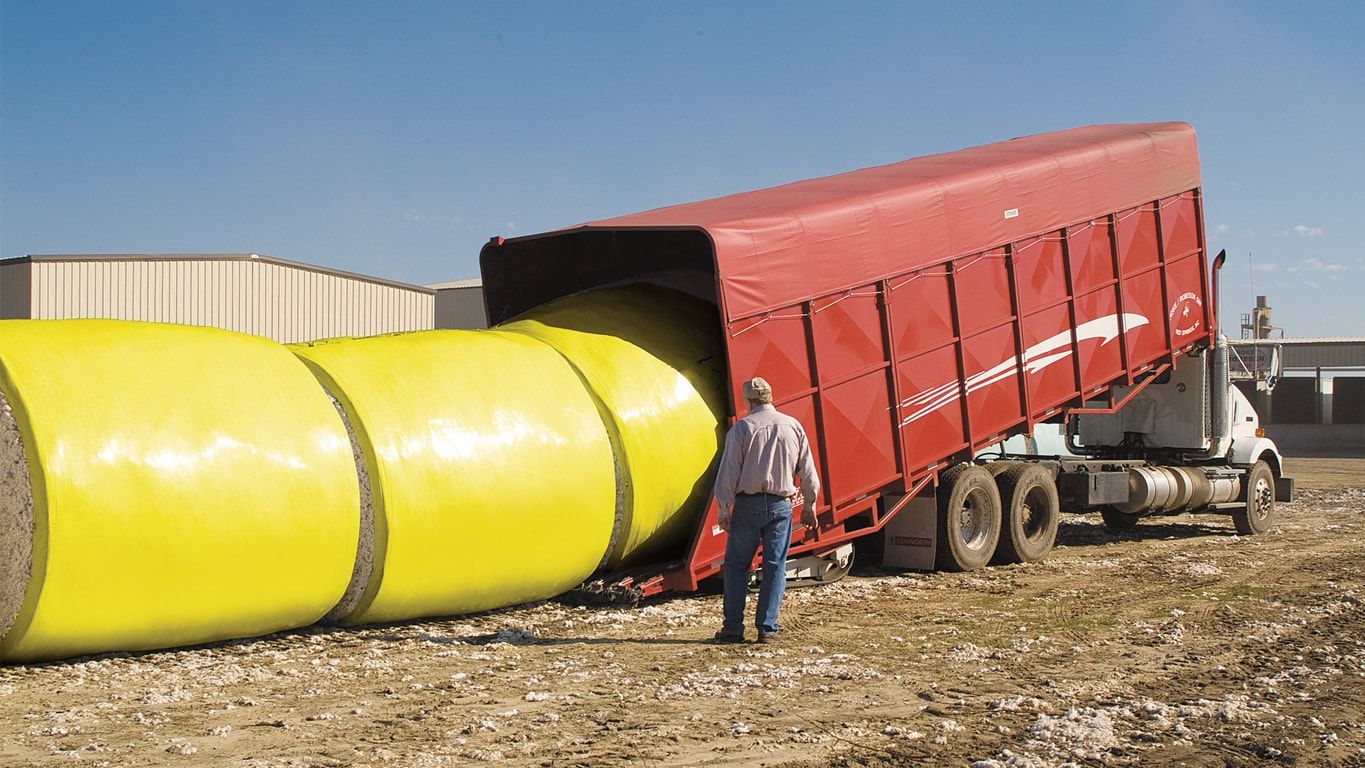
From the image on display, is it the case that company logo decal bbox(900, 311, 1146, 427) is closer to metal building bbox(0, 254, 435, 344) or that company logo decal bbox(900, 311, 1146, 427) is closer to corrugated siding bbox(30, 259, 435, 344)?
corrugated siding bbox(30, 259, 435, 344)

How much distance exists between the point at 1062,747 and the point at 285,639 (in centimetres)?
471

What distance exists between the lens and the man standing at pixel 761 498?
8.07 metres

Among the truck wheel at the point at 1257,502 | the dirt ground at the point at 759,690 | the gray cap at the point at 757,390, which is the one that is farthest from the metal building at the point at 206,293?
the gray cap at the point at 757,390

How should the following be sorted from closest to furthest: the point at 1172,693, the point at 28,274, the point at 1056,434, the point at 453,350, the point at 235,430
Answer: the point at 1172,693 < the point at 235,430 < the point at 453,350 < the point at 1056,434 < the point at 28,274

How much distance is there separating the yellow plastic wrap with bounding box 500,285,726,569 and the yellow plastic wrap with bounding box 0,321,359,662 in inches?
81.7

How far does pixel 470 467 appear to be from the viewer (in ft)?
26.9

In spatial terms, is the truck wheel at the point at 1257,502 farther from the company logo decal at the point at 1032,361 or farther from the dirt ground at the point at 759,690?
the dirt ground at the point at 759,690

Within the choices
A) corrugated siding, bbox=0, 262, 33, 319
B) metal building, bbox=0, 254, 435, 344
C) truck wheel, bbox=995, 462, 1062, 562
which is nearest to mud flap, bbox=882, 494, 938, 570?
truck wheel, bbox=995, 462, 1062, 562

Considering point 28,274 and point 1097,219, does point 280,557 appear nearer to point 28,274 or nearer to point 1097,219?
point 1097,219

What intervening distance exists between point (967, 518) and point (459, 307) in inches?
1035

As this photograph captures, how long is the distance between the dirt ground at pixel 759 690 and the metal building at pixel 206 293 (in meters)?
19.9

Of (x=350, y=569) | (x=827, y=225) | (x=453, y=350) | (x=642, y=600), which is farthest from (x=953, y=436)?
(x=350, y=569)

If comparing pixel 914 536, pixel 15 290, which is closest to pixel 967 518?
pixel 914 536

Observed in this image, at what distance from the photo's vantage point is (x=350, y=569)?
780 cm
